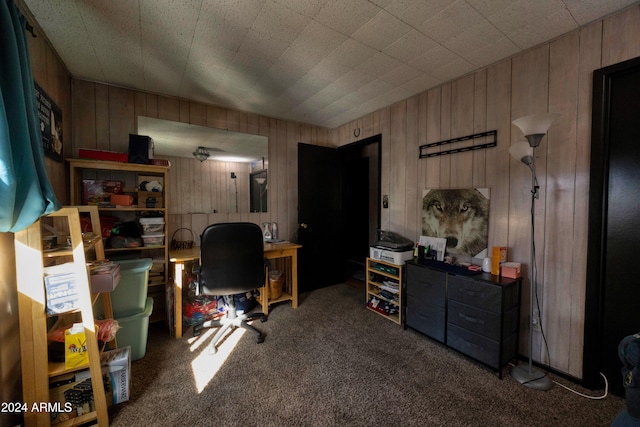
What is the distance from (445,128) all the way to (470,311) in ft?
5.55

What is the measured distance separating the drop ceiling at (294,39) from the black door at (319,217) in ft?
3.67

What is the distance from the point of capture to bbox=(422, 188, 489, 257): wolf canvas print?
7.16 ft

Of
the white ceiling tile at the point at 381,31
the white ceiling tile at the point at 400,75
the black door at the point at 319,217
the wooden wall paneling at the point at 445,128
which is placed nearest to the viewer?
the white ceiling tile at the point at 381,31

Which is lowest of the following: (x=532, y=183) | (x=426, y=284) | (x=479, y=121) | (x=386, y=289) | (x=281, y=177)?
(x=386, y=289)

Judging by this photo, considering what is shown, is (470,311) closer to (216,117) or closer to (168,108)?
(216,117)

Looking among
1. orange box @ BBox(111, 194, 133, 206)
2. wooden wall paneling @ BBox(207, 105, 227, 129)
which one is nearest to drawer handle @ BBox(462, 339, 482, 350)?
orange box @ BBox(111, 194, 133, 206)

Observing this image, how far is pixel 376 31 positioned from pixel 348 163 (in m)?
3.08

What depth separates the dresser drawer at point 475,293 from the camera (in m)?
1.74

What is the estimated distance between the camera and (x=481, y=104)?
2.19 m

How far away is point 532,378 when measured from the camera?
66.7 inches

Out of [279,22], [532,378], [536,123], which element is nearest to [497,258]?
[532,378]

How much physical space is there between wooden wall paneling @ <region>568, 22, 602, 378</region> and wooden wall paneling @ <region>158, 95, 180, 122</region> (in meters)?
3.55

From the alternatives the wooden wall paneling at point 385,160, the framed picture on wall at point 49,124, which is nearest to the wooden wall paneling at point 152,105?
the framed picture on wall at point 49,124

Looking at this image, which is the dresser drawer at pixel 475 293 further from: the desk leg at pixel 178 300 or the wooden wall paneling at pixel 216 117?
the wooden wall paneling at pixel 216 117
